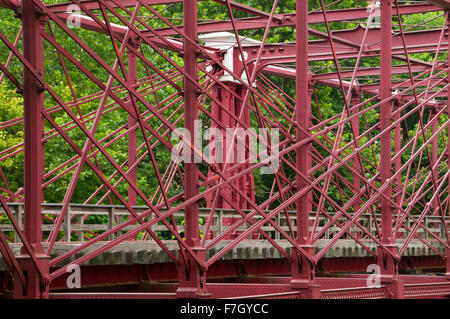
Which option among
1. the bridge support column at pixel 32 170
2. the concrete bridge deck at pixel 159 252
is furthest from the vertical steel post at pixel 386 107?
the bridge support column at pixel 32 170

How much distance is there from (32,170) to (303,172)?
6.37 meters

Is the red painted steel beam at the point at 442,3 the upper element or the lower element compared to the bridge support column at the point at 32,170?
upper

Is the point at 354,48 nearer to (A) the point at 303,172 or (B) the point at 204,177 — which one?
(A) the point at 303,172

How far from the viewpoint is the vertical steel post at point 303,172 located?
60.1 feet

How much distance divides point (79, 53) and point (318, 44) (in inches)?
552

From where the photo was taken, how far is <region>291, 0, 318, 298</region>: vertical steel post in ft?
60.1

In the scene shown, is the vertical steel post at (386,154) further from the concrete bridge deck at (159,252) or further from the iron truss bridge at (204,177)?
the concrete bridge deck at (159,252)

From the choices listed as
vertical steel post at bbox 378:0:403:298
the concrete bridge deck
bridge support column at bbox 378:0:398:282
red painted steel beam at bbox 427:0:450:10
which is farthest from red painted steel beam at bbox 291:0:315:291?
red painted steel beam at bbox 427:0:450:10

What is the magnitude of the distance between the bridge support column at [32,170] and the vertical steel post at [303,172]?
5965 mm

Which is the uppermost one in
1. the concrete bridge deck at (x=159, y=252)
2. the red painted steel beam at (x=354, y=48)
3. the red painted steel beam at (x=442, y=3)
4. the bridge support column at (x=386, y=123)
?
the red painted steel beam at (x=354, y=48)

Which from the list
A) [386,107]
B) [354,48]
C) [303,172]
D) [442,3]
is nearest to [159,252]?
[303,172]

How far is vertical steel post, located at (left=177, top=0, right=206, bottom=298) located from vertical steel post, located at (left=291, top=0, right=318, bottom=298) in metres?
2.95

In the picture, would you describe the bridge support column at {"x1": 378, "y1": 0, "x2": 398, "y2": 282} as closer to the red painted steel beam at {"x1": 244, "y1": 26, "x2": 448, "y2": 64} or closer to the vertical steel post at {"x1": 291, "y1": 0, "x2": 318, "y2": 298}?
the vertical steel post at {"x1": 291, "y1": 0, "x2": 318, "y2": 298}
